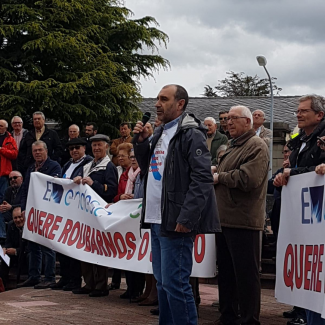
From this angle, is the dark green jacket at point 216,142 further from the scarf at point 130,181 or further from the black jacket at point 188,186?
the black jacket at point 188,186

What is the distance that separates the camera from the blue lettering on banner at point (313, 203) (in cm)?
577

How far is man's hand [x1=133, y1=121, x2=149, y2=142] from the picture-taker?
5941 mm

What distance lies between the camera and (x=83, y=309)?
315 inches

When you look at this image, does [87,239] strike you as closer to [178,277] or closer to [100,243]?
[100,243]

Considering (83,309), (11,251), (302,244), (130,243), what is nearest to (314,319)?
(302,244)

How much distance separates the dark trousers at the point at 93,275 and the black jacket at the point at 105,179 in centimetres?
91

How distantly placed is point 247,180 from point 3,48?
23065 millimetres

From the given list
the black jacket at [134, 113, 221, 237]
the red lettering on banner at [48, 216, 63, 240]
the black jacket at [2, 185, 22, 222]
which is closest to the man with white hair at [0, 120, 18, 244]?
the black jacket at [2, 185, 22, 222]

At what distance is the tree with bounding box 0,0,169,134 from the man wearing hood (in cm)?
2025

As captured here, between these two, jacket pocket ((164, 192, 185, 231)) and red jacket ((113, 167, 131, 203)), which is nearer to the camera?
jacket pocket ((164, 192, 185, 231))

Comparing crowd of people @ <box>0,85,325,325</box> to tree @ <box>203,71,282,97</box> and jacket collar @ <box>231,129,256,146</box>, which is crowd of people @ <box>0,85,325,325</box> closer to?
jacket collar @ <box>231,129,256,146</box>

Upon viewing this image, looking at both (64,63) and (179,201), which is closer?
(179,201)

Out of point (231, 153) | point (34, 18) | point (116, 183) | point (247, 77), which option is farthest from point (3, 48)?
point (247, 77)

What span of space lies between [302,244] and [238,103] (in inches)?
1183
